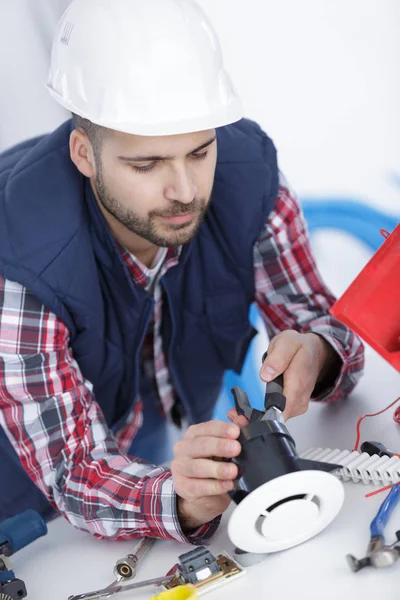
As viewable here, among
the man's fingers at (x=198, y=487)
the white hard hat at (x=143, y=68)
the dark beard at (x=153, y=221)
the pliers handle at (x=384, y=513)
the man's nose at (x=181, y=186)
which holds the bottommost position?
the man's fingers at (x=198, y=487)

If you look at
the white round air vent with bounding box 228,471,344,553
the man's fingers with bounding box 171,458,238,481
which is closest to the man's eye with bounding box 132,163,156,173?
the man's fingers with bounding box 171,458,238,481

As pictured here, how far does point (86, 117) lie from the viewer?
3.61ft

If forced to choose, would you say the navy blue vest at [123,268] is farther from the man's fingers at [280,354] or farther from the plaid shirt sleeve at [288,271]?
the man's fingers at [280,354]

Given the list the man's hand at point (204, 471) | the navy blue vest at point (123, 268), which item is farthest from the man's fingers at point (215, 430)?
the navy blue vest at point (123, 268)

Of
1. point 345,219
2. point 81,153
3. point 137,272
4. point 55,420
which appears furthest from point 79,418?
point 345,219

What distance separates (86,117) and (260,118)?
1155 mm

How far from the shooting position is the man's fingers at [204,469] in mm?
820

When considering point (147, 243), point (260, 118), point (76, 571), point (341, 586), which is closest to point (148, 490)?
point (76, 571)

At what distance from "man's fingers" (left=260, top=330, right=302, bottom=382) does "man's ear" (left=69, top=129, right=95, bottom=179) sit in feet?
1.35

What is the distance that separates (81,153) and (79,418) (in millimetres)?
422

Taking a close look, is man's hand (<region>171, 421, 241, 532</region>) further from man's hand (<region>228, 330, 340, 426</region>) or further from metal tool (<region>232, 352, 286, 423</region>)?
man's hand (<region>228, 330, 340, 426</region>)

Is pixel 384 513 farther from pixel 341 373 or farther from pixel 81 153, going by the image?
pixel 81 153

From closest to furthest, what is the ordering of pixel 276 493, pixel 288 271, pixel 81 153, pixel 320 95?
pixel 276 493 < pixel 81 153 < pixel 288 271 < pixel 320 95

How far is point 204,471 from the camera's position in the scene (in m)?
0.86
